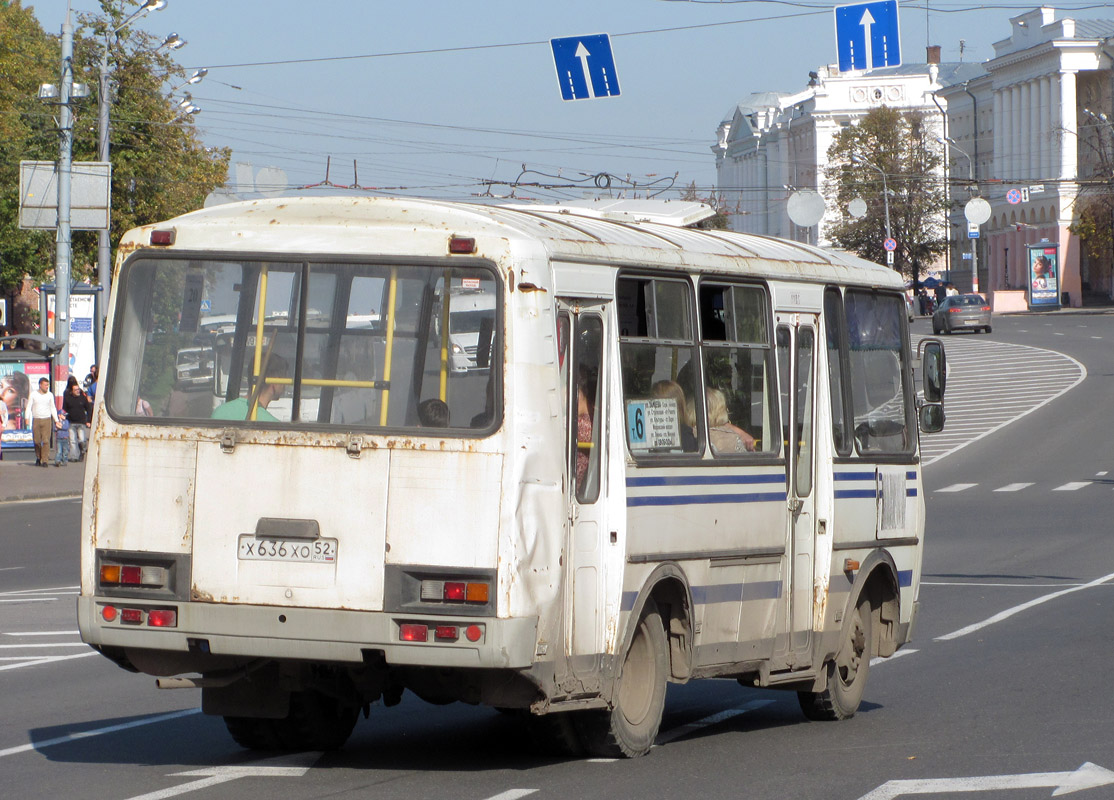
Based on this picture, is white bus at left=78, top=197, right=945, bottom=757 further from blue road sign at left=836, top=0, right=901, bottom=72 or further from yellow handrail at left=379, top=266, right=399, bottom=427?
blue road sign at left=836, top=0, right=901, bottom=72

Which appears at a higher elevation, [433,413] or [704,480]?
[433,413]

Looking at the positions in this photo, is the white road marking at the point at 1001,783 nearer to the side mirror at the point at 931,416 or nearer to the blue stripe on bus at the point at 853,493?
the blue stripe on bus at the point at 853,493

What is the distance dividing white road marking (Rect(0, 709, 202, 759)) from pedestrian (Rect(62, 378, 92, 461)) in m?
24.4

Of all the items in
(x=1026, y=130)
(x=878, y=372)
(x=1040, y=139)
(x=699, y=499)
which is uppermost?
(x=1026, y=130)

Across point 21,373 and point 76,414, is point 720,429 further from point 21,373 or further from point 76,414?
point 21,373

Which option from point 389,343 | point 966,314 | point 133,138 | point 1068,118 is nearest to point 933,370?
point 389,343

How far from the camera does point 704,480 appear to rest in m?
8.47

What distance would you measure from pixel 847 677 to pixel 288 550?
3.87 m

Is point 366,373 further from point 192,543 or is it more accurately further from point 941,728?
point 941,728

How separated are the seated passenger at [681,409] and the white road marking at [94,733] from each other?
3.23m

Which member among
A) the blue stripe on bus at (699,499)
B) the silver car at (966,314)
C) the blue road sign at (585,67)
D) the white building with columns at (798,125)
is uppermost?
the white building with columns at (798,125)

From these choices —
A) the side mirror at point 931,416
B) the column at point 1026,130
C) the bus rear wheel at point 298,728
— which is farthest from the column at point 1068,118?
the bus rear wheel at point 298,728

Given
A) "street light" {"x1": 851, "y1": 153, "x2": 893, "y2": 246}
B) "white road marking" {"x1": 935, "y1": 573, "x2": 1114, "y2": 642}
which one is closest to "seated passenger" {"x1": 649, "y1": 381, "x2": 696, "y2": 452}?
"white road marking" {"x1": 935, "y1": 573, "x2": 1114, "y2": 642}

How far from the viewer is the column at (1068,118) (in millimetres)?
107188
